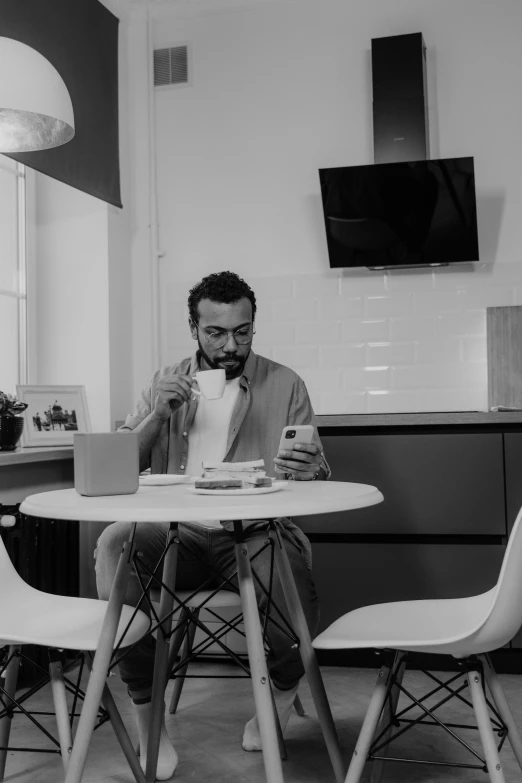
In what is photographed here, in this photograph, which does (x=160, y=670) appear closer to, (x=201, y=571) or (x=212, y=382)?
(x=201, y=571)

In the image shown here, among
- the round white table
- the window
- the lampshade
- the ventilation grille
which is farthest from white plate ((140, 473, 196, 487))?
the ventilation grille

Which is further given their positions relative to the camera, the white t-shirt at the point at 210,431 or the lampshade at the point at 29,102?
the white t-shirt at the point at 210,431

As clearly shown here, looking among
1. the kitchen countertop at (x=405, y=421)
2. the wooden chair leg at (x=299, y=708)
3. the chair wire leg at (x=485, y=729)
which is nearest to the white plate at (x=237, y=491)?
the chair wire leg at (x=485, y=729)

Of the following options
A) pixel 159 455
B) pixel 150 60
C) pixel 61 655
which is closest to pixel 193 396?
pixel 159 455

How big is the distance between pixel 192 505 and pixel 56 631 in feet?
1.50

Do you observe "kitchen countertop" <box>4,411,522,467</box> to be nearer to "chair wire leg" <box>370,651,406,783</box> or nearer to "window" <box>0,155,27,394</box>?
"window" <box>0,155,27,394</box>

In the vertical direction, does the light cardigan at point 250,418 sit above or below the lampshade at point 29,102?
below

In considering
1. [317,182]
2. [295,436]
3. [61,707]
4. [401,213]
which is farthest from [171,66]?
[61,707]

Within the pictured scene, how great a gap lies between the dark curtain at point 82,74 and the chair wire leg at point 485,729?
2.36 meters

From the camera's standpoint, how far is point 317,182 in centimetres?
389

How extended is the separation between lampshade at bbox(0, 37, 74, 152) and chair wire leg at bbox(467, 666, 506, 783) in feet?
5.22

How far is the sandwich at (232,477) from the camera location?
1.73 metres

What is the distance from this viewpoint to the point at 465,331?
3709 mm

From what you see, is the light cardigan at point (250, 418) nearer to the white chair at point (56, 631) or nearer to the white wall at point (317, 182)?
the white chair at point (56, 631)
